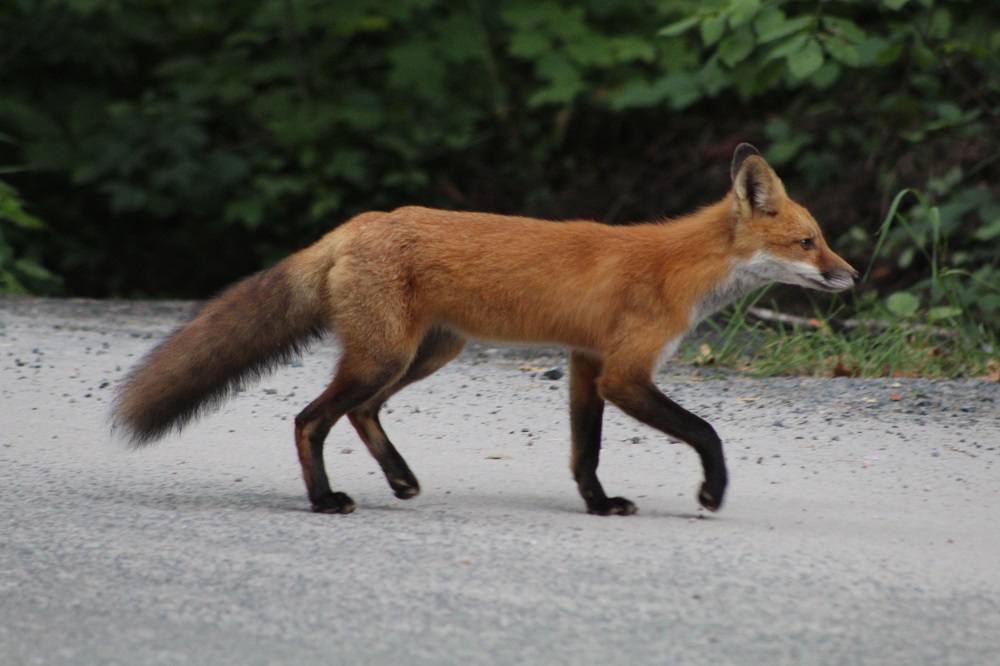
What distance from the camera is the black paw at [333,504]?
4492 mm

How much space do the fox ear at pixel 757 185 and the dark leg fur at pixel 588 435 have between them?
0.86m

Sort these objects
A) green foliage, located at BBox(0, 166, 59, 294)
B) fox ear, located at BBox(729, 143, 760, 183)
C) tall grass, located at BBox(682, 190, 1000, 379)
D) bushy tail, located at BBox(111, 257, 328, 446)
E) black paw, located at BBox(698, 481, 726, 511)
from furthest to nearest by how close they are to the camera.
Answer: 1. green foliage, located at BBox(0, 166, 59, 294)
2. tall grass, located at BBox(682, 190, 1000, 379)
3. fox ear, located at BBox(729, 143, 760, 183)
4. bushy tail, located at BBox(111, 257, 328, 446)
5. black paw, located at BBox(698, 481, 726, 511)

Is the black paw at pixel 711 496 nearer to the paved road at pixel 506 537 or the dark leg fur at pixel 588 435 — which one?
the paved road at pixel 506 537

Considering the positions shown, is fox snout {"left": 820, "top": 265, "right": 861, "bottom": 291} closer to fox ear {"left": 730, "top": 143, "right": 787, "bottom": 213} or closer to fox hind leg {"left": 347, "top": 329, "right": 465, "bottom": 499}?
fox ear {"left": 730, "top": 143, "right": 787, "bottom": 213}

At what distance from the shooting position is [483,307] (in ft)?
15.4

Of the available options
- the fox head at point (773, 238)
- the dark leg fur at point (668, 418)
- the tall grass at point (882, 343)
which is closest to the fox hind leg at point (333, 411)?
the dark leg fur at point (668, 418)

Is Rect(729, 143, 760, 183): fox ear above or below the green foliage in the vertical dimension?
above

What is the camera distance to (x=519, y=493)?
4.84 meters

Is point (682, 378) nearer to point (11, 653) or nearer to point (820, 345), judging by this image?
point (820, 345)

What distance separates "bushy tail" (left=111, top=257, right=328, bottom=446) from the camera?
461 centimetres

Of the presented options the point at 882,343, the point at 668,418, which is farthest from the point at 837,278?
the point at 882,343

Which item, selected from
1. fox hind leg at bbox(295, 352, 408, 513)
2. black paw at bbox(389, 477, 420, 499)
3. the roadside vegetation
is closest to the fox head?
fox hind leg at bbox(295, 352, 408, 513)

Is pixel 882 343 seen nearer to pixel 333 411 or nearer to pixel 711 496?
pixel 711 496

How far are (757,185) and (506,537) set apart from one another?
1.73 metres
